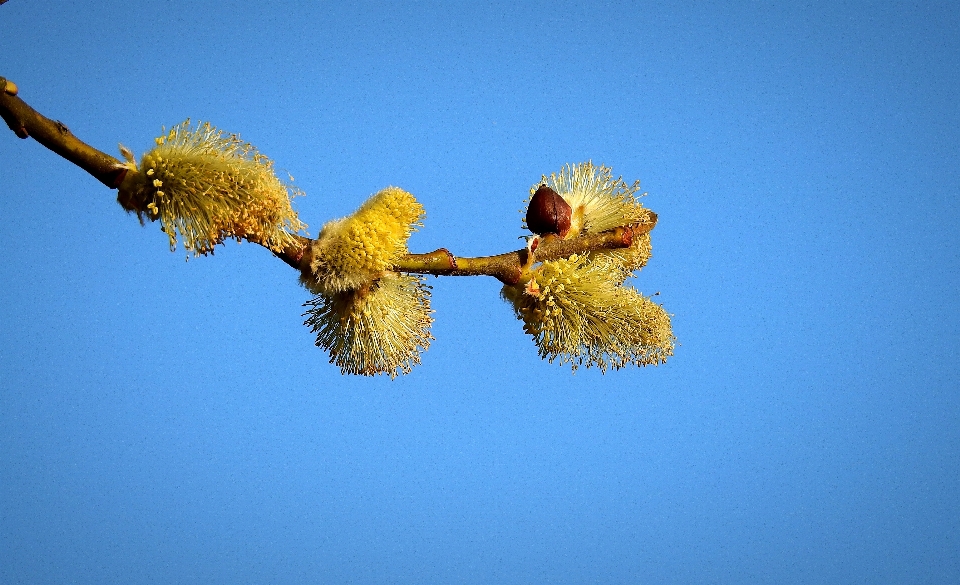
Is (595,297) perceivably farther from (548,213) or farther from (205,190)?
(205,190)

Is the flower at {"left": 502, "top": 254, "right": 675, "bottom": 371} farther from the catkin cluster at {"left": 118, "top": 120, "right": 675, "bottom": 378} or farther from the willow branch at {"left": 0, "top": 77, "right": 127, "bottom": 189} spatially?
the willow branch at {"left": 0, "top": 77, "right": 127, "bottom": 189}

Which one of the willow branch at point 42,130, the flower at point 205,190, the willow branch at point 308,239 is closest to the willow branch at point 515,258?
the willow branch at point 308,239

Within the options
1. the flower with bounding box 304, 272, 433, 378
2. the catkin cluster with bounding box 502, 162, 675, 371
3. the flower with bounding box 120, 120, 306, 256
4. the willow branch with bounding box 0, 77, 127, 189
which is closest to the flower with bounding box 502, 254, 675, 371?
the catkin cluster with bounding box 502, 162, 675, 371

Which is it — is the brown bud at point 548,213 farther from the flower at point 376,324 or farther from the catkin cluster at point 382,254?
the flower at point 376,324

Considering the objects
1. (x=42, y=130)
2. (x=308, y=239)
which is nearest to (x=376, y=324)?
(x=308, y=239)

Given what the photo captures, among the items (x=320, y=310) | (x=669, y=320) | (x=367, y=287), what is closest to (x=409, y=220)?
(x=367, y=287)

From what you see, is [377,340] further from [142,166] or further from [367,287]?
[142,166]
